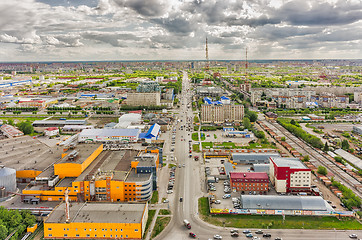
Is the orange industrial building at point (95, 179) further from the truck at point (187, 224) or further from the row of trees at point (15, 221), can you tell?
the truck at point (187, 224)

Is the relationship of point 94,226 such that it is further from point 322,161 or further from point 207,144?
point 322,161

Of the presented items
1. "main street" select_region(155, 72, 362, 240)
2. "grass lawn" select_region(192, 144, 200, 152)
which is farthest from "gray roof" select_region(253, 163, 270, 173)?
"grass lawn" select_region(192, 144, 200, 152)

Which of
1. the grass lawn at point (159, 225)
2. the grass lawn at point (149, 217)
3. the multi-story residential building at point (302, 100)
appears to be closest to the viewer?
the grass lawn at point (159, 225)

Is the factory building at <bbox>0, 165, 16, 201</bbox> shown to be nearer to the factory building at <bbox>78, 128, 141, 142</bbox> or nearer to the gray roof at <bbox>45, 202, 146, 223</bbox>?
the gray roof at <bbox>45, 202, 146, 223</bbox>

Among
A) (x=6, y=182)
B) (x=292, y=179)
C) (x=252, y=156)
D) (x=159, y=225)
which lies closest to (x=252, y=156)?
(x=252, y=156)

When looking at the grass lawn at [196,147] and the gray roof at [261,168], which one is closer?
the gray roof at [261,168]

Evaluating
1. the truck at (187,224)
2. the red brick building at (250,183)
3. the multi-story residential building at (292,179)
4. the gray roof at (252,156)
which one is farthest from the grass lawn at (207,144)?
the truck at (187,224)
